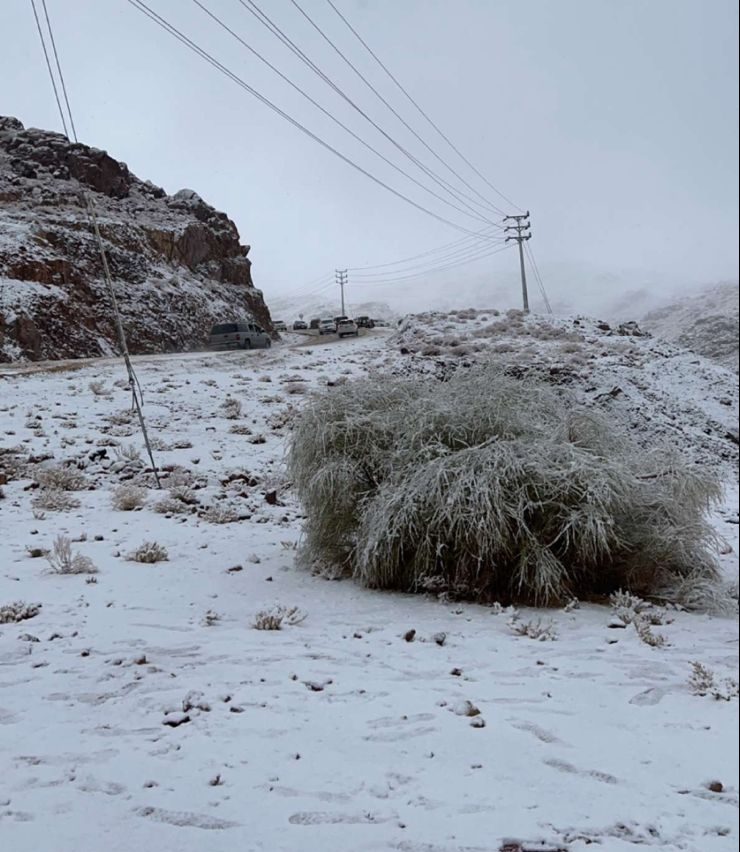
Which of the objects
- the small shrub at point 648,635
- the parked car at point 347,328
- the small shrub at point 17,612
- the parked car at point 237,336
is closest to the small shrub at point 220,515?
the parked car at point 237,336

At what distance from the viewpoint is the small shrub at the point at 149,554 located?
456 cm

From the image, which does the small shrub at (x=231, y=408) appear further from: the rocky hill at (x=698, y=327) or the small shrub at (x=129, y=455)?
the rocky hill at (x=698, y=327)

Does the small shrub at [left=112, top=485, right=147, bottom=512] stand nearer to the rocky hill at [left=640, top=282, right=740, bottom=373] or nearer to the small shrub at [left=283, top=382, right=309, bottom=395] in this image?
the small shrub at [left=283, top=382, right=309, bottom=395]

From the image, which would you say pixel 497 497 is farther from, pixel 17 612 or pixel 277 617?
pixel 17 612

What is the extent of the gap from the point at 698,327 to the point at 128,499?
→ 4.78 meters

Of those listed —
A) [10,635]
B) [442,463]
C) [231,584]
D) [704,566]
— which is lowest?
[704,566]

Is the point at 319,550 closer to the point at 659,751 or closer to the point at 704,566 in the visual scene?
the point at 704,566

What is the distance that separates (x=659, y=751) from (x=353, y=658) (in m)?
1.48

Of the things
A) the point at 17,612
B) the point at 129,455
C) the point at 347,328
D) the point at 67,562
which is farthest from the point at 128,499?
the point at 347,328

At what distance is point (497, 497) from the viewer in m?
3.85

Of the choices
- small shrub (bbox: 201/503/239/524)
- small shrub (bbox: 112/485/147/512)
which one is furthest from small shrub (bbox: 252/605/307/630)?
small shrub (bbox: 112/485/147/512)

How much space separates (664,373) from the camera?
5562 millimetres

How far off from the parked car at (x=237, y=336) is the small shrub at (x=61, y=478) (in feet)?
6.56

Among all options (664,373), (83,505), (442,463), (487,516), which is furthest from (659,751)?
(83,505)
